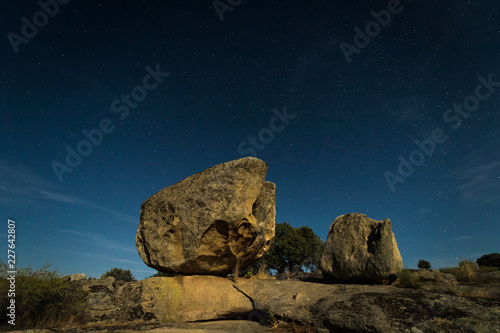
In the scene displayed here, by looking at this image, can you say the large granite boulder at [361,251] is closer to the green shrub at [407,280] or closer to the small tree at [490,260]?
the green shrub at [407,280]

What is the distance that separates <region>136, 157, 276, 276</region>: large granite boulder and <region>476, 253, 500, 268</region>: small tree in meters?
25.2

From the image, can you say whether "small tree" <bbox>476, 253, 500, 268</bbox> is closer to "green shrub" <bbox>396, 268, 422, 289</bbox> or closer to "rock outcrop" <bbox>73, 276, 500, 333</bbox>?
"rock outcrop" <bbox>73, 276, 500, 333</bbox>

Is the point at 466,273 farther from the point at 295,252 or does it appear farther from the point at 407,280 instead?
the point at 295,252

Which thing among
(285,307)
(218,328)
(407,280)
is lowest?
(218,328)

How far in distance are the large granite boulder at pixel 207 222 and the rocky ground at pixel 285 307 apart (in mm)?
855

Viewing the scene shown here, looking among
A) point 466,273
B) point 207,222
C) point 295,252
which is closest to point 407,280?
point 207,222

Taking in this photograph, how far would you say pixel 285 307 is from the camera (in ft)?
30.2

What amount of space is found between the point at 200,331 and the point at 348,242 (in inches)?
259

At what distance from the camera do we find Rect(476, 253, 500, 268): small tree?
24.6 meters

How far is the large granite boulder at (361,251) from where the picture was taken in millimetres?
10166

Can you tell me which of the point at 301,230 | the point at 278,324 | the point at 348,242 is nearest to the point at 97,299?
the point at 278,324

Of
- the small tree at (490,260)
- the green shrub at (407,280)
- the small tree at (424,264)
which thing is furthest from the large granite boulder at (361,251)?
the small tree at (490,260)

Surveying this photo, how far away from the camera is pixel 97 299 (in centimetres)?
1160

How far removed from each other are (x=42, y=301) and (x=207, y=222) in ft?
22.2
